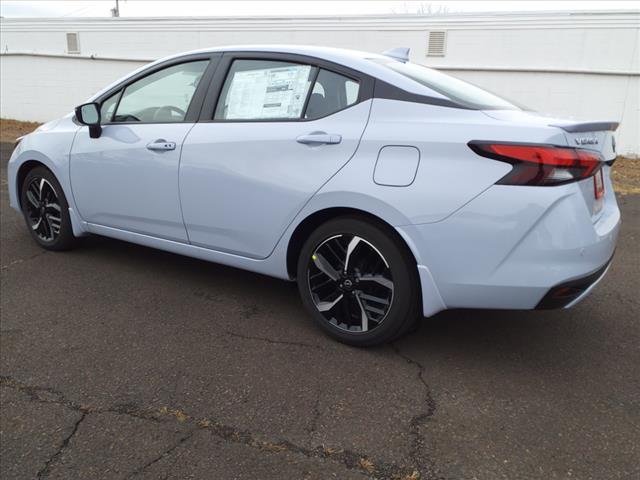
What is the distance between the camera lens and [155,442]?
222cm

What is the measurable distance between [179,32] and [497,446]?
14.4 m

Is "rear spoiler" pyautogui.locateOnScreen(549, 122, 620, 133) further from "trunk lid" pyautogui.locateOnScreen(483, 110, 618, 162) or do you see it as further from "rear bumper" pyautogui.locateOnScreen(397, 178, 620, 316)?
"rear bumper" pyautogui.locateOnScreen(397, 178, 620, 316)

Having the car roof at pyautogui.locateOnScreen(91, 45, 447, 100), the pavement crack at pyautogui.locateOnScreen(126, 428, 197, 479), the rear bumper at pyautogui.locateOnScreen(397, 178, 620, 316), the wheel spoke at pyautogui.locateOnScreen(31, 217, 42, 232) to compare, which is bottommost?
the pavement crack at pyautogui.locateOnScreen(126, 428, 197, 479)

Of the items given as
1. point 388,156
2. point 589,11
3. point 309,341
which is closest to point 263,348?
point 309,341

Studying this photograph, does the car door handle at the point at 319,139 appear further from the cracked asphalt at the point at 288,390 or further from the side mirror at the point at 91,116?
the side mirror at the point at 91,116

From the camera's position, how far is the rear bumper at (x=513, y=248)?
2.40 metres

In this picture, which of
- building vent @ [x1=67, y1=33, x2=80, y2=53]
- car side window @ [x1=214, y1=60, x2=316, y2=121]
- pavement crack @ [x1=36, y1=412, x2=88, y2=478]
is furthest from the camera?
building vent @ [x1=67, y1=33, x2=80, y2=53]

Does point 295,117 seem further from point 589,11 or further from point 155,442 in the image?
point 589,11

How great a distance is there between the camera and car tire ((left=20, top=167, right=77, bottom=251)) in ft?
14.1

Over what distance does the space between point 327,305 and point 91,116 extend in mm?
2212

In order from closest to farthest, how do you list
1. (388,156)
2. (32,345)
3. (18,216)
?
(388,156)
(32,345)
(18,216)

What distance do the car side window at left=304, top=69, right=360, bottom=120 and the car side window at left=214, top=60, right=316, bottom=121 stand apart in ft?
0.20

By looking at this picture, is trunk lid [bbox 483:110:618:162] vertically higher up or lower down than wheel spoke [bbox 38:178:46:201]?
higher up

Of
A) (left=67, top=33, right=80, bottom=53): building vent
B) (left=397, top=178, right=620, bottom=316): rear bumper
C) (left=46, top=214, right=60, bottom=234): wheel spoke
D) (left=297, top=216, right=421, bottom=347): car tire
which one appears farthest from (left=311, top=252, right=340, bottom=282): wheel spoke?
(left=67, top=33, right=80, bottom=53): building vent
